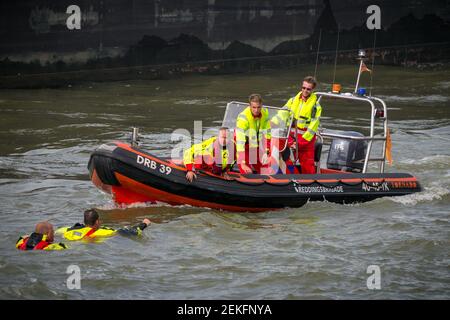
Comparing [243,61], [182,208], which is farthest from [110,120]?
[243,61]

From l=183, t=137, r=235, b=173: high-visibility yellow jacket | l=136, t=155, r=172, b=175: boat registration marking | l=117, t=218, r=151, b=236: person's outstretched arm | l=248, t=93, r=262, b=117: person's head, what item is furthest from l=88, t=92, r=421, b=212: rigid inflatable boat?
l=117, t=218, r=151, b=236: person's outstretched arm

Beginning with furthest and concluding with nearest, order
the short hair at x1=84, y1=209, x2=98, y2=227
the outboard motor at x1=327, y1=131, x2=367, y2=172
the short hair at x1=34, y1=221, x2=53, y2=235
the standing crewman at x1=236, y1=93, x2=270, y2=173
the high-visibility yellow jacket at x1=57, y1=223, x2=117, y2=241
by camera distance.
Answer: the outboard motor at x1=327, y1=131, x2=367, y2=172 → the standing crewman at x1=236, y1=93, x2=270, y2=173 → the high-visibility yellow jacket at x1=57, y1=223, x2=117, y2=241 → the short hair at x1=84, y1=209, x2=98, y2=227 → the short hair at x1=34, y1=221, x2=53, y2=235

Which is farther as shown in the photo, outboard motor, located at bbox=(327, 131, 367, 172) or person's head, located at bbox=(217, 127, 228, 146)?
outboard motor, located at bbox=(327, 131, 367, 172)

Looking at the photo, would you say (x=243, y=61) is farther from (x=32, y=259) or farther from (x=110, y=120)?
(x=32, y=259)

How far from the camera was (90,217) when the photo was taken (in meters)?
7.98

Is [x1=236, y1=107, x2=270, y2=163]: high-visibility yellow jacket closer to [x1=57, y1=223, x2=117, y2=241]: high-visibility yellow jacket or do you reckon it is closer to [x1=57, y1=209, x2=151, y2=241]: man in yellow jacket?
[x1=57, y1=209, x2=151, y2=241]: man in yellow jacket

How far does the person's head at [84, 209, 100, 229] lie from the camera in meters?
7.97

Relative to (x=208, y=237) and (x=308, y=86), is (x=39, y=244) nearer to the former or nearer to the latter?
(x=208, y=237)

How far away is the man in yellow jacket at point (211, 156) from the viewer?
360 inches

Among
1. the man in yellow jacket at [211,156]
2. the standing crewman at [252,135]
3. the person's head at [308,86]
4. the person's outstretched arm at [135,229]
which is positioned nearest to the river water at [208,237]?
the person's outstretched arm at [135,229]

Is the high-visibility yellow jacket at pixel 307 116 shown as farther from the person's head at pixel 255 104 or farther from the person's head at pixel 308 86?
the person's head at pixel 255 104

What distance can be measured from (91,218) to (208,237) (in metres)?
1.45

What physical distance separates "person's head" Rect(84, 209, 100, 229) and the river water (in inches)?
9.7

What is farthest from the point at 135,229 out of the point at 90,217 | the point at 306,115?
the point at 306,115
